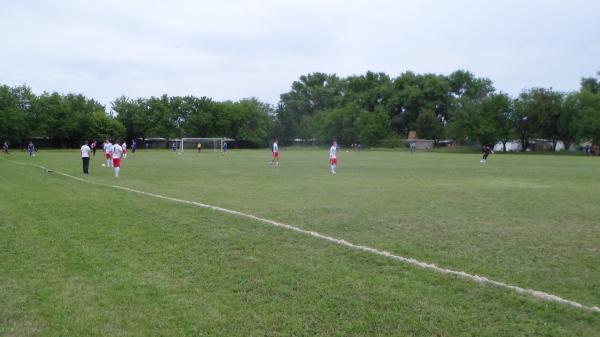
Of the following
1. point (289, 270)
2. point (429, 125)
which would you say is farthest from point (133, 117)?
point (289, 270)

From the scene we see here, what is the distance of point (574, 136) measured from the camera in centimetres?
7369

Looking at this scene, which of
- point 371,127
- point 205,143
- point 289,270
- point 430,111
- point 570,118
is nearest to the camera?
point 289,270

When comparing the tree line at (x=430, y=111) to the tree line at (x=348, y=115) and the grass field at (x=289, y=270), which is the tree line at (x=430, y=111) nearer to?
the tree line at (x=348, y=115)

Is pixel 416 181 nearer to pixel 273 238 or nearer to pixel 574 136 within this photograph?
pixel 273 238

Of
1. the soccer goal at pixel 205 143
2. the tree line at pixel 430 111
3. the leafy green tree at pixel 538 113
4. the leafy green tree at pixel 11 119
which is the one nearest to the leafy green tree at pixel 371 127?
the tree line at pixel 430 111

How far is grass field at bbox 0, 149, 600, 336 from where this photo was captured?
15.8 ft

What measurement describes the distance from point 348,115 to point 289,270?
90173 millimetres

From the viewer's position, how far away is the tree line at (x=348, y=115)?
249ft

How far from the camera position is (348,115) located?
95438mm

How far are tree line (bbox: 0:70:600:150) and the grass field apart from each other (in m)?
69.3

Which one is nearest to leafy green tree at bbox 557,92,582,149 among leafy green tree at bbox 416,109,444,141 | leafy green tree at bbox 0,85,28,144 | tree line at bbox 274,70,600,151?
tree line at bbox 274,70,600,151

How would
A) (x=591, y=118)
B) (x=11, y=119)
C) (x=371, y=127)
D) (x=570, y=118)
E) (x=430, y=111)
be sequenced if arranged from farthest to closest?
(x=430, y=111), (x=371, y=127), (x=570, y=118), (x=11, y=119), (x=591, y=118)

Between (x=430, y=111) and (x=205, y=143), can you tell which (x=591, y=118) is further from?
(x=205, y=143)

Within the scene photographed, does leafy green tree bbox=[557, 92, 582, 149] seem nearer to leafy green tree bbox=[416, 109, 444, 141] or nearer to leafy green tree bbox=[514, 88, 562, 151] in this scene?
leafy green tree bbox=[514, 88, 562, 151]
